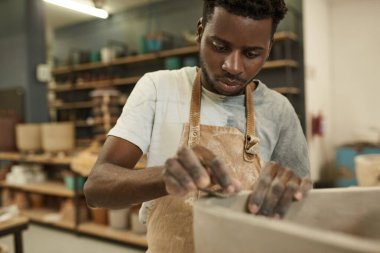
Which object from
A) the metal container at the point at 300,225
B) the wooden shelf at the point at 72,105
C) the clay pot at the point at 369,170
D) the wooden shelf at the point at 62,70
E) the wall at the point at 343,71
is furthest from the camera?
the wooden shelf at the point at 62,70

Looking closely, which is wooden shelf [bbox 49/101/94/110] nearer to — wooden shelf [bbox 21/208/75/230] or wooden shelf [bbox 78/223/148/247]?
wooden shelf [bbox 21/208/75/230]

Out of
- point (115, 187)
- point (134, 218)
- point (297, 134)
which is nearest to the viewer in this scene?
point (115, 187)

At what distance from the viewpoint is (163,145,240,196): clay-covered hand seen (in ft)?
2.14

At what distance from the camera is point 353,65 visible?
5148 millimetres

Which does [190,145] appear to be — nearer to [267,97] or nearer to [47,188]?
[267,97]

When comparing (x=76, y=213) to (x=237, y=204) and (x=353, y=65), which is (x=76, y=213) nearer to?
(x=237, y=204)

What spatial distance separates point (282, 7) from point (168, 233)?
0.74m

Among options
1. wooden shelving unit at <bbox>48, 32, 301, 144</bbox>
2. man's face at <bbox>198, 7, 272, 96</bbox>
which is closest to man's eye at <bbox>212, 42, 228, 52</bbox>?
man's face at <bbox>198, 7, 272, 96</bbox>

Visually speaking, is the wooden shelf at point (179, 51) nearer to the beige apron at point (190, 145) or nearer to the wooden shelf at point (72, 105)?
the wooden shelf at point (72, 105)

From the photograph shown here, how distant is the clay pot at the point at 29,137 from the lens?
4160 mm

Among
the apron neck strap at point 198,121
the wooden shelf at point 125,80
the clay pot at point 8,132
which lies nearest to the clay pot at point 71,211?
the clay pot at point 8,132

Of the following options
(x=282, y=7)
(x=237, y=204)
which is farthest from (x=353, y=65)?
(x=237, y=204)

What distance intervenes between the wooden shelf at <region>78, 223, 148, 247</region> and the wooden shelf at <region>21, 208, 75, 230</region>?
21 cm

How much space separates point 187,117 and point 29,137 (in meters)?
3.68
